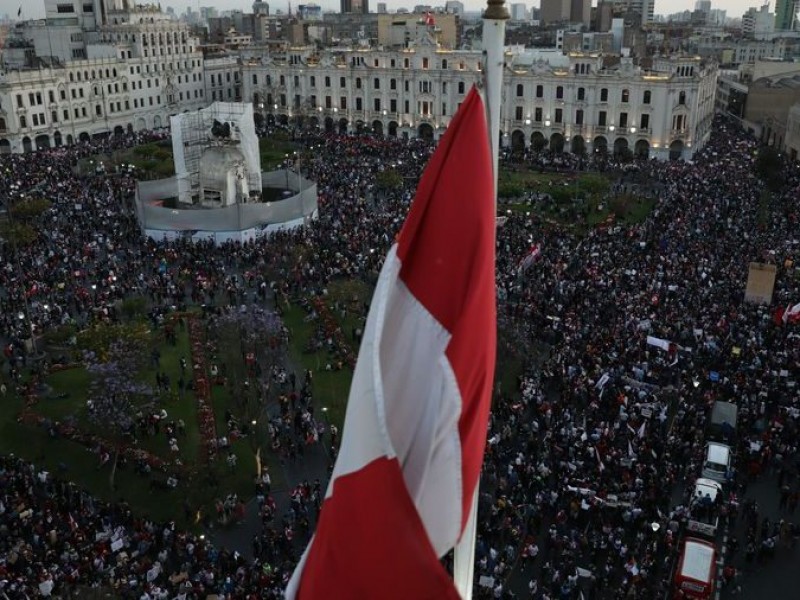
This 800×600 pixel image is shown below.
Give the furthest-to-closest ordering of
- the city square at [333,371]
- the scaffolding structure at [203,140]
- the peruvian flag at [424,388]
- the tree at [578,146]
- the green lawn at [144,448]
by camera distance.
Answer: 1. the tree at [578,146]
2. the scaffolding structure at [203,140]
3. the green lawn at [144,448]
4. the city square at [333,371]
5. the peruvian flag at [424,388]

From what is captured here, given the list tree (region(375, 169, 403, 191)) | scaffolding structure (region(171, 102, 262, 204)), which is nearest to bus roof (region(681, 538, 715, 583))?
scaffolding structure (region(171, 102, 262, 204))

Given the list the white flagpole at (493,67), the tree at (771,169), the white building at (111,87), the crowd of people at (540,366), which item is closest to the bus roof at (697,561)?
the crowd of people at (540,366)

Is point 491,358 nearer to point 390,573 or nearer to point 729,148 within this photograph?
point 390,573

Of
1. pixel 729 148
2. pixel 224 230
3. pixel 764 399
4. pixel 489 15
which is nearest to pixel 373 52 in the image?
pixel 729 148

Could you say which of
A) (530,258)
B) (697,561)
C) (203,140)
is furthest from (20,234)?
(697,561)

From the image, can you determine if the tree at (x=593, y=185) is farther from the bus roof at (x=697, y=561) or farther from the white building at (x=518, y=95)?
the bus roof at (x=697, y=561)

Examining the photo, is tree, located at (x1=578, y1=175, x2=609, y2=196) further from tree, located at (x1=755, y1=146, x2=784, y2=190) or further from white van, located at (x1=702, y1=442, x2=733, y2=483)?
white van, located at (x1=702, y1=442, x2=733, y2=483)
